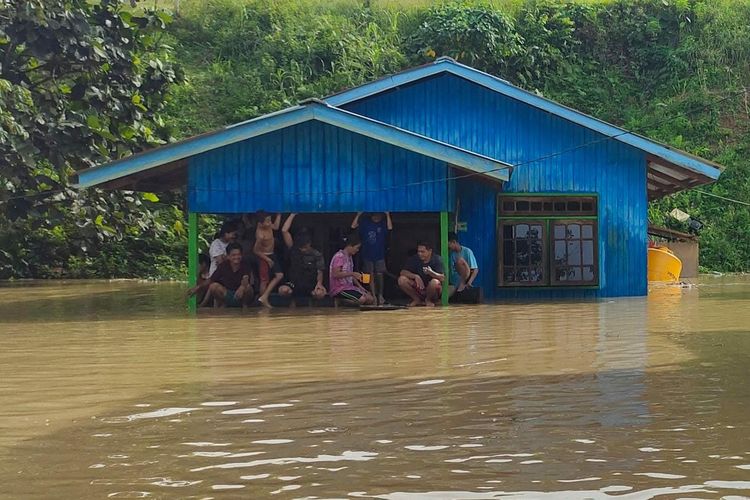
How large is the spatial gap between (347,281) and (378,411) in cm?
885

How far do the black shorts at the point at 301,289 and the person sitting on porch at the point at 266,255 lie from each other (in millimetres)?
260

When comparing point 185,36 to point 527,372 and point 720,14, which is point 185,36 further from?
point 527,372

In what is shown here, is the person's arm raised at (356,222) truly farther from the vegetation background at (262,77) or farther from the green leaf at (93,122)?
the green leaf at (93,122)

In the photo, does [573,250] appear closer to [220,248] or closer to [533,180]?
[533,180]

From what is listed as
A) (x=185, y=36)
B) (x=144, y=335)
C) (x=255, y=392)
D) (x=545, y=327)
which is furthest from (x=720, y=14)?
(x=255, y=392)

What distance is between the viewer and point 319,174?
15.5 meters

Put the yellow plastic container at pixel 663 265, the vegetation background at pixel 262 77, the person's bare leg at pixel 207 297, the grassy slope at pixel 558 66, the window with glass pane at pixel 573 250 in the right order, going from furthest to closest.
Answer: the grassy slope at pixel 558 66 < the yellow plastic container at pixel 663 265 < the vegetation background at pixel 262 77 < the window with glass pane at pixel 573 250 < the person's bare leg at pixel 207 297

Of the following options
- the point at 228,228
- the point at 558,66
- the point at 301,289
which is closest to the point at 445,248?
the point at 301,289

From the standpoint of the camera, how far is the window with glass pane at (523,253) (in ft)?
57.5

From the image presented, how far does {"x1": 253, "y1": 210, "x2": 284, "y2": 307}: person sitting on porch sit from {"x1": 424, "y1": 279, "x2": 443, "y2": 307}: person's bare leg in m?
2.16

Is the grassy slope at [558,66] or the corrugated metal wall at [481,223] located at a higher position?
the grassy slope at [558,66]

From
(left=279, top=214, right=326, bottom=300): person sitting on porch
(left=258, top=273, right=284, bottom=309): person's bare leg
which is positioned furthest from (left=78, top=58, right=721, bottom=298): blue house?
(left=258, top=273, right=284, bottom=309): person's bare leg

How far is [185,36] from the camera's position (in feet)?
115

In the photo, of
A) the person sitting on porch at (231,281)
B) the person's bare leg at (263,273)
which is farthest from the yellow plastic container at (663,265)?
the person sitting on porch at (231,281)
